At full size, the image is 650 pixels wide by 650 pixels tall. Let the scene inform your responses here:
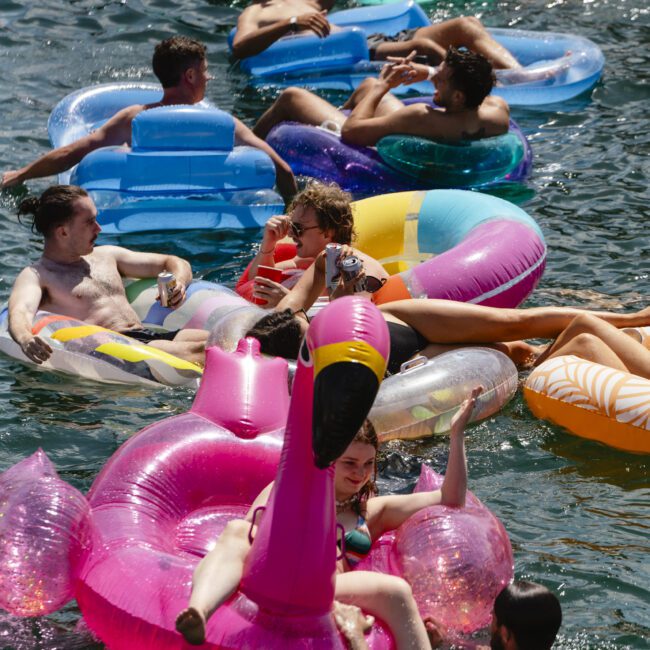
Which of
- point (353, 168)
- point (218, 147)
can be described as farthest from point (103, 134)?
point (353, 168)

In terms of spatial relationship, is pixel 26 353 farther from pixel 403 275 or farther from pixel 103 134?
pixel 103 134

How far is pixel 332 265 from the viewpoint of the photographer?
5562mm

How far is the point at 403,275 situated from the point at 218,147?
2135 millimetres

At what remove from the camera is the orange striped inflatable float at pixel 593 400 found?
5090 mm

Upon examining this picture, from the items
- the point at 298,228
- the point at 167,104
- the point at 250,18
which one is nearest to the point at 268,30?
the point at 250,18

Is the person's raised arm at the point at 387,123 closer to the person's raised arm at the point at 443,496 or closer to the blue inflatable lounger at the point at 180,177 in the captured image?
the blue inflatable lounger at the point at 180,177

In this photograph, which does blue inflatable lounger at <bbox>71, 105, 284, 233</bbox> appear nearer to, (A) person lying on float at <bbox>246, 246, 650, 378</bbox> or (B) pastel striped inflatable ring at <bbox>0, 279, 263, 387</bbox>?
(B) pastel striped inflatable ring at <bbox>0, 279, 263, 387</bbox>

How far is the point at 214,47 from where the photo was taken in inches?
444

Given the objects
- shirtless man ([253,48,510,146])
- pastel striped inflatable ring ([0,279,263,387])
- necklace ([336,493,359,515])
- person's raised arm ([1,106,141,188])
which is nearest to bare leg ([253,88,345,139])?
shirtless man ([253,48,510,146])

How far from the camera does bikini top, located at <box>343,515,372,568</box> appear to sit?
3.85 m

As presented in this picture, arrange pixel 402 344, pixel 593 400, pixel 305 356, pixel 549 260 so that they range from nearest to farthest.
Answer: pixel 305 356 → pixel 593 400 → pixel 402 344 → pixel 549 260

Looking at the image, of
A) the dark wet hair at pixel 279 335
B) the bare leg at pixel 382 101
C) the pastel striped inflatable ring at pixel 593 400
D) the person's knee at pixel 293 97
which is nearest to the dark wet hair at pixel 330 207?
the dark wet hair at pixel 279 335

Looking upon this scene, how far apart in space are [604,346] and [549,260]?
6.75 ft

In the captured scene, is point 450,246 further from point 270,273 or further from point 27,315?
point 27,315
